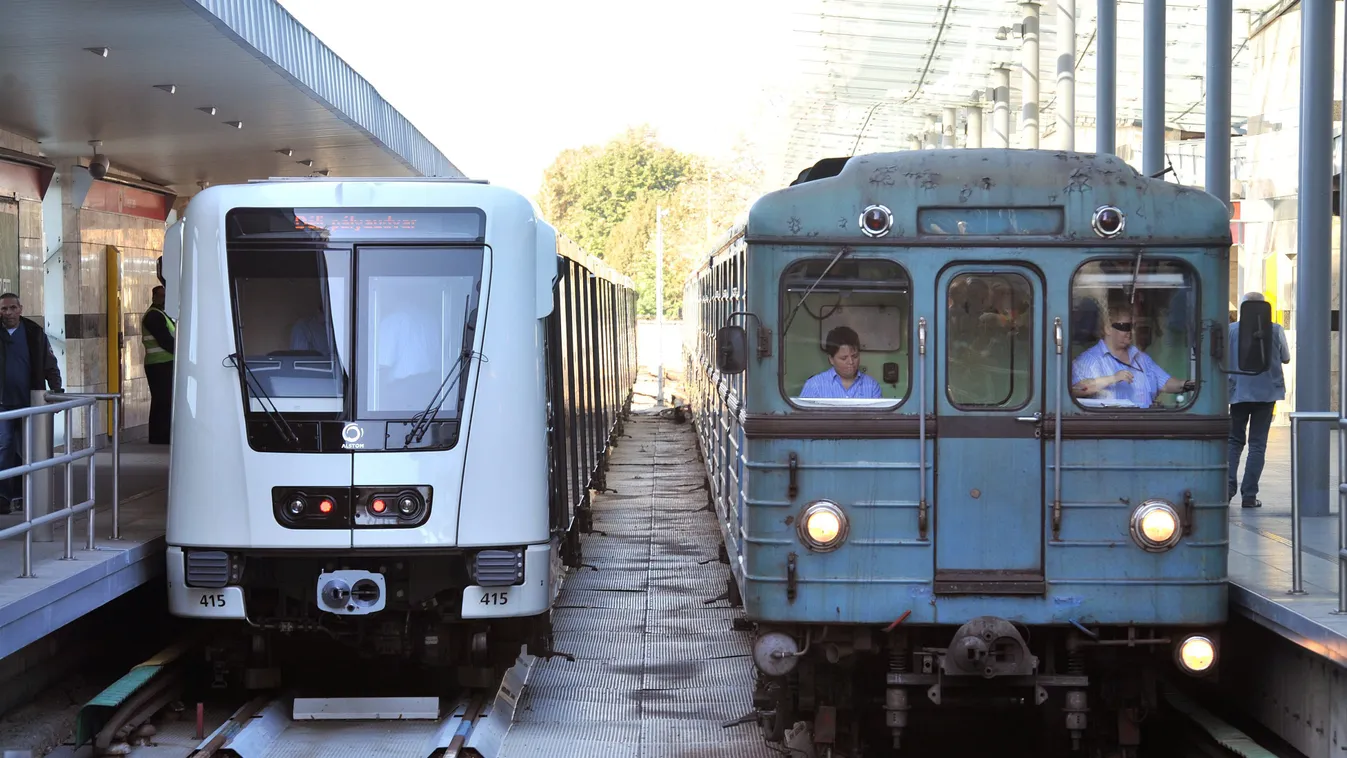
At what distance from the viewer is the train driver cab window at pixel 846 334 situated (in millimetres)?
7078

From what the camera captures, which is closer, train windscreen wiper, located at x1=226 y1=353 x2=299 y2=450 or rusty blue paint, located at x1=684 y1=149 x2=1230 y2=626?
rusty blue paint, located at x1=684 y1=149 x2=1230 y2=626

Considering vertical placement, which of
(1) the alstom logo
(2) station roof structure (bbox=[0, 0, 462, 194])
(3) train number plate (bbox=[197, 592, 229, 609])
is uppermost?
(2) station roof structure (bbox=[0, 0, 462, 194])

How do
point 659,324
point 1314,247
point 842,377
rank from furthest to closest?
point 659,324 → point 1314,247 → point 842,377

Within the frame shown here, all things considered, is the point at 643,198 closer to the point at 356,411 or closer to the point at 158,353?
the point at 158,353

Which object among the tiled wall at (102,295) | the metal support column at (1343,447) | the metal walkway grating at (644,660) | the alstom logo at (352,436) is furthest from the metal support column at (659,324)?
the metal support column at (1343,447)

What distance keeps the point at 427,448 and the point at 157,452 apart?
29.4 feet

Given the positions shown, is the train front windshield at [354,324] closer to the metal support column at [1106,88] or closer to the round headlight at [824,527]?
the round headlight at [824,527]

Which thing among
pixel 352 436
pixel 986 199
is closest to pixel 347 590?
pixel 352 436

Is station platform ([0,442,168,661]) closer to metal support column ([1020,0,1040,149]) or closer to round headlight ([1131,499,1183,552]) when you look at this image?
round headlight ([1131,499,1183,552])

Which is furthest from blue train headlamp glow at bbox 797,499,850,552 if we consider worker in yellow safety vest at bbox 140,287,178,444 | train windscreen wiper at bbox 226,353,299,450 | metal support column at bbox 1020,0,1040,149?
metal support column at bbox 1020,0,1040,149

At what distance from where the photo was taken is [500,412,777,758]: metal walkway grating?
27.1ft

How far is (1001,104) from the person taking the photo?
25.7 metres

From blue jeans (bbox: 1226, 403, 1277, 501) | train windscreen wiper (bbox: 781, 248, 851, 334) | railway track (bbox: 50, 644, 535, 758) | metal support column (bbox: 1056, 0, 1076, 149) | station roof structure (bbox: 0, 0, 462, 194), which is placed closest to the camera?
train windscreen wiper (bbox: 781, 248, 851, 334)

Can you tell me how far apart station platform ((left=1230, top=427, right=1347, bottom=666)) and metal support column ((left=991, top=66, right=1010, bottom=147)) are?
13.4 m
